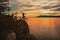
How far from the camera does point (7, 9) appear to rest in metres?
1.87

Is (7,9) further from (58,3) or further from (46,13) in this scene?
(58,3)

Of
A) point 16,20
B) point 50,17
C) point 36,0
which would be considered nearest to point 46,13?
point 50,17

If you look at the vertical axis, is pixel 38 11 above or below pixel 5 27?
above

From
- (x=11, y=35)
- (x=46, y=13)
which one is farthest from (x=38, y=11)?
(x=11, y=35)

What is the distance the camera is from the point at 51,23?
1.84 m

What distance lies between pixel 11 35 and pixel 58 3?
597 mm

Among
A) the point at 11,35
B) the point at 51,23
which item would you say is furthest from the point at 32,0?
the point at 11,35

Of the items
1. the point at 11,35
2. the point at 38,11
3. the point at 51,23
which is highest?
the point at 38,11

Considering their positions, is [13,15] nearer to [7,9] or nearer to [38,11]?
[7,9]

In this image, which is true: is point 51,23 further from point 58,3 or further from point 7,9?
point 7,9

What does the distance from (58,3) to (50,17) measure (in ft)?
0.55

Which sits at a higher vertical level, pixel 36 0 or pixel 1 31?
pixel 36 0

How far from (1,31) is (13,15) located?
21 centimetres

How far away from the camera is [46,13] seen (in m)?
1.84
